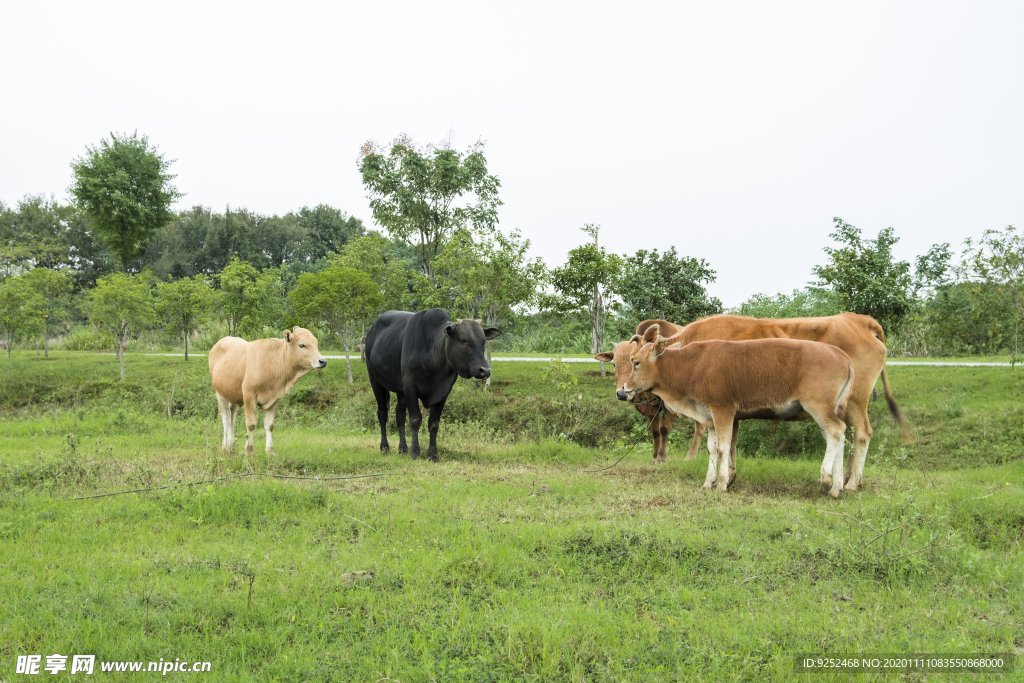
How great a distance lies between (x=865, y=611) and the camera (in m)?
4.26

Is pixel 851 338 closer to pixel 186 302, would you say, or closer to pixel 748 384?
pixel 748 384

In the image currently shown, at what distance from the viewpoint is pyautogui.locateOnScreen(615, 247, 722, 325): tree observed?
54.0ft

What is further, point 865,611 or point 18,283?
point 18,283

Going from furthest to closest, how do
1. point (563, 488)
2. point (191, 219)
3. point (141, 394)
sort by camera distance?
point (191, 219), point (141, 394), point (563, 488)

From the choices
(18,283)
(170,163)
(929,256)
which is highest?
(170,163)

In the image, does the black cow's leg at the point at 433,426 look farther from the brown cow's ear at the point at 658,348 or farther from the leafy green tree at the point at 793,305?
the leafy green tree at the point at 793,305

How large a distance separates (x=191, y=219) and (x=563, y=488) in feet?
191

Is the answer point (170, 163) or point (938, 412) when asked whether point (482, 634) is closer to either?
point (938, 412)

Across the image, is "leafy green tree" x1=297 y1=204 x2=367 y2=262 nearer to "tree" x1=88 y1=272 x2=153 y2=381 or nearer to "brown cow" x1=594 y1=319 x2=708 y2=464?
"tree" x1=88 y1=272 x2=153 y2=381

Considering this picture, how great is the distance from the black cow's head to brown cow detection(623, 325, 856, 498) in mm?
2257

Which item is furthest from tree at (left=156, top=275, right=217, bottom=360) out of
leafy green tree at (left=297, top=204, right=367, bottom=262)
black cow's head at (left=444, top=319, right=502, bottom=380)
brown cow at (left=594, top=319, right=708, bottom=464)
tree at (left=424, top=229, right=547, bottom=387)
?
leafy green tree at (left=297, top=204, right=367, bottom=262)

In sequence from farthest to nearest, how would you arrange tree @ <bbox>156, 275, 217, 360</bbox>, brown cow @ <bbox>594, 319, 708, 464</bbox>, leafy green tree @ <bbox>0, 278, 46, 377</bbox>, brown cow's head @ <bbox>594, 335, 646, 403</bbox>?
tree @ <bbox>156, 275, 217, 360</bbox> < leafy green tree @ <bbox>0, 278, 46, 377</bbox> < brown cow @ <bbox>594, 319, 708, 464</bbox> < brown cow's head @ <bbox>594, 335, 646, 403</bbox>

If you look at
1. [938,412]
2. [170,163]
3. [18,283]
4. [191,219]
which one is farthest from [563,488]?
[191,219]

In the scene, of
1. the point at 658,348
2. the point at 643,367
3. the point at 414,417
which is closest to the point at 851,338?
the point at 658,348
